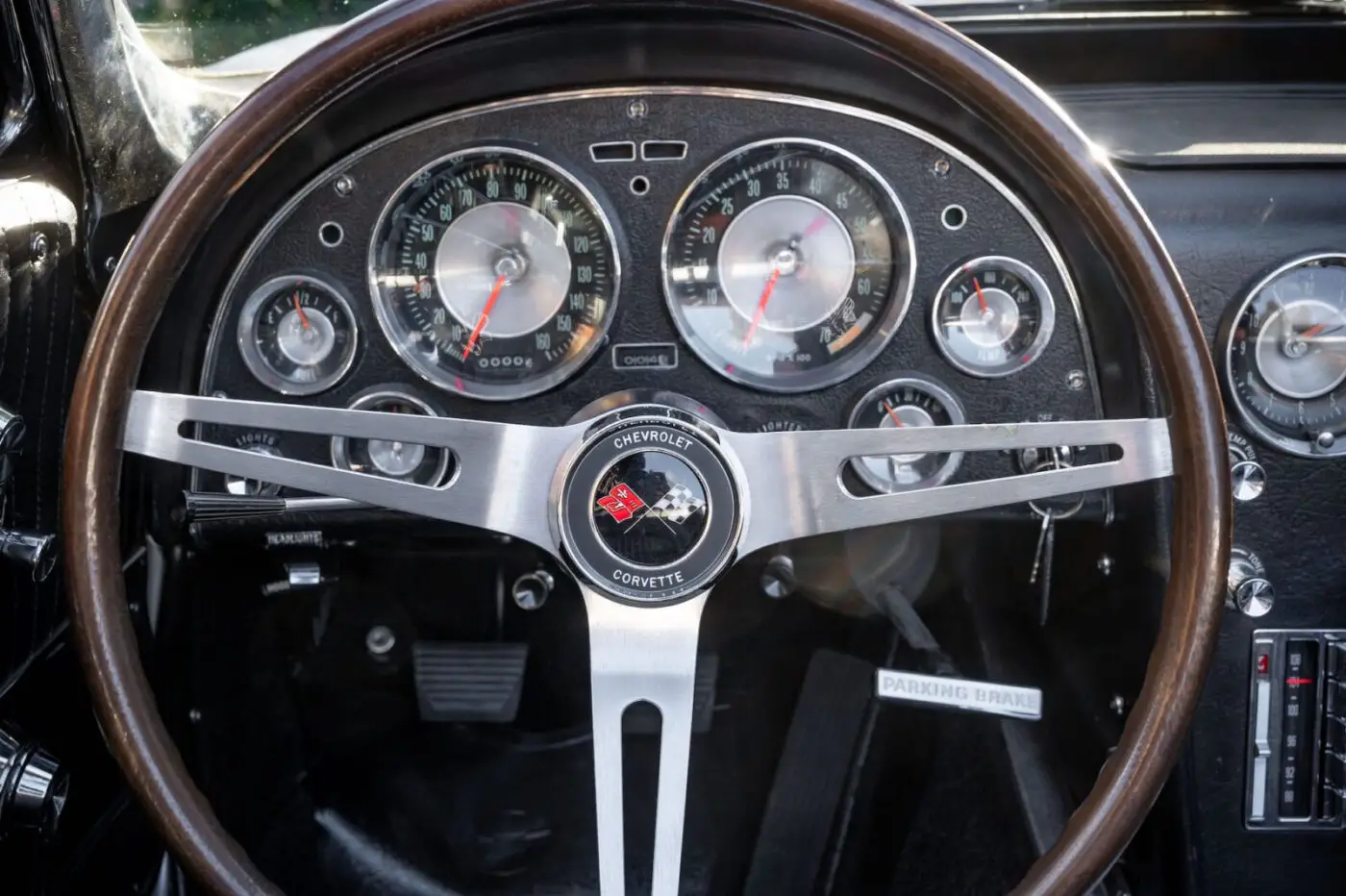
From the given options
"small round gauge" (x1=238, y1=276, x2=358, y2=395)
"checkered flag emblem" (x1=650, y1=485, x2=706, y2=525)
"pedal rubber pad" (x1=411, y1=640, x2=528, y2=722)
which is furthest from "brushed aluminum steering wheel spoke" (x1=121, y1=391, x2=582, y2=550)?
"pedal rubber pad" (x1=411, y1=640, x2=528, y2=722)

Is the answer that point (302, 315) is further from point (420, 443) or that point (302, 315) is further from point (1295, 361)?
point (1295, 361)

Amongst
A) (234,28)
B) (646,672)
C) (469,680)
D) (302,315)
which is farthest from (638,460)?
(234,28)

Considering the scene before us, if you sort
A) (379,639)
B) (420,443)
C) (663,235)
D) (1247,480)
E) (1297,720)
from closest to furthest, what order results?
1. (420,443)
2. (663,235)
3. (1247,480)
4. (1297,720)
5. (379,639)

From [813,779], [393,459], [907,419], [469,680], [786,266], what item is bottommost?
[813,779]

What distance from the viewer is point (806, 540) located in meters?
2.00

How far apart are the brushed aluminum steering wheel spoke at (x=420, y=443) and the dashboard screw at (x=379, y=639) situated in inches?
27.6

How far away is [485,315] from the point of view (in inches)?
75.2

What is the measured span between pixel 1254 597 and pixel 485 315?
1187 millimetres

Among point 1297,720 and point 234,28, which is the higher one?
point 234,28

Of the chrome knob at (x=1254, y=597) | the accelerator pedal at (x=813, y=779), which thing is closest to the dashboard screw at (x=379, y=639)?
the accelerator pedal at (x=813, y=779)

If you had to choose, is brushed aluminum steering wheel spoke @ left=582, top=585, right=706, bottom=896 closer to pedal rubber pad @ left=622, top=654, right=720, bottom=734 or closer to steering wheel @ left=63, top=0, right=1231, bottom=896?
steering wheel @ left=63, top=0, right=1231, bottom=896

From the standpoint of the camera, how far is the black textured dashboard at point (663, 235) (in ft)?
5.98

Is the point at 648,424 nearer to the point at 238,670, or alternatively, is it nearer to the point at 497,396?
the point at 497,396

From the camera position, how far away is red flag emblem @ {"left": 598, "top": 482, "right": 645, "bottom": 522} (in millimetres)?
1547
